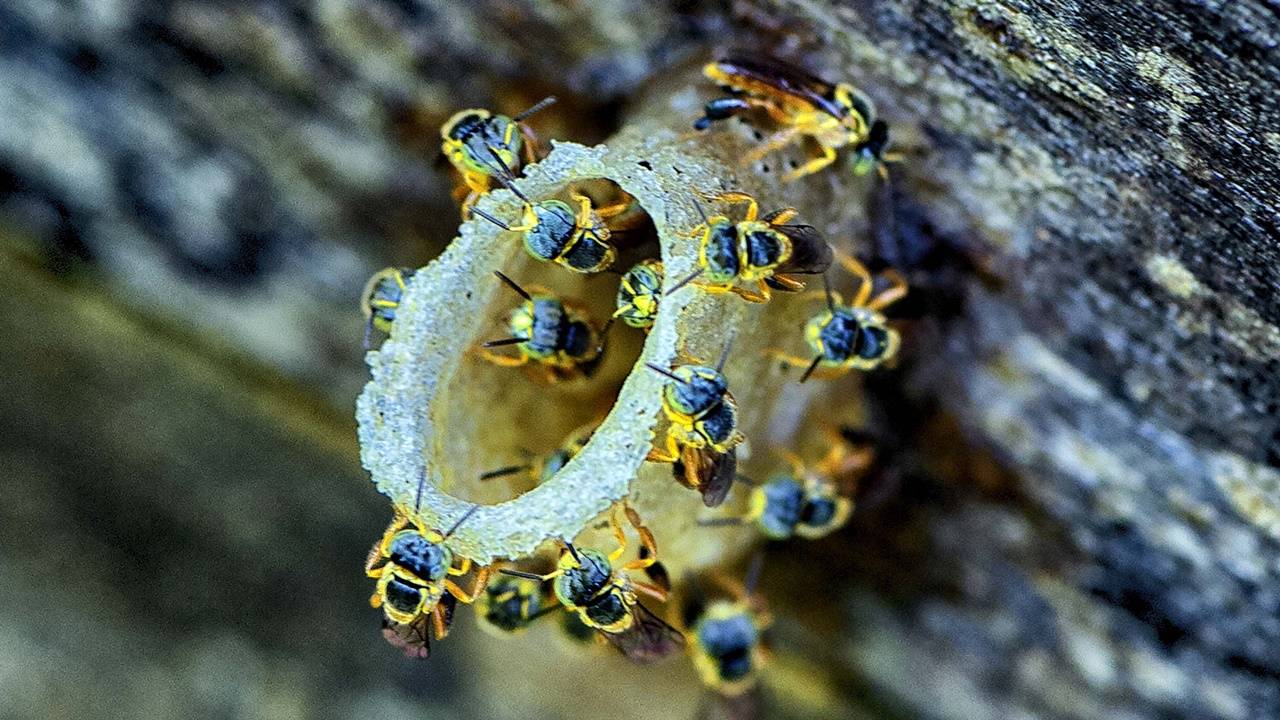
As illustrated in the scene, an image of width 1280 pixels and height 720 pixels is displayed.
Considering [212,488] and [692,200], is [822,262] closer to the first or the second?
[692,200]

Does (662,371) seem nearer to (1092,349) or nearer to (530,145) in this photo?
(530,145)

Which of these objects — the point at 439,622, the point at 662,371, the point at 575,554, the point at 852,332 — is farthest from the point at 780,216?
the point at 439,622

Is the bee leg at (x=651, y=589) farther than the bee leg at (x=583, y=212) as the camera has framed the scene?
Yes

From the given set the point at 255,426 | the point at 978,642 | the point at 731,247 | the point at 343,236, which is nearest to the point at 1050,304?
the point at 731,247

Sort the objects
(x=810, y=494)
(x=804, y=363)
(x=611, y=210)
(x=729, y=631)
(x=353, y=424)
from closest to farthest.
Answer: (x=611, y=210), (x=804, y=363), (x=810, y=494), (x=729, y=631), (x=353, y=424)

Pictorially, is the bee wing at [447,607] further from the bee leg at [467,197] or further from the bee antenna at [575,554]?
the bee leg at [467,197]

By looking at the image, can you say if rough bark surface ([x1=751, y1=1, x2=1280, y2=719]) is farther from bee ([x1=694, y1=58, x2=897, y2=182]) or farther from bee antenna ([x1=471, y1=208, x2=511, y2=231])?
bee antenna ([x1=471, y1=208, x2=511, y2=231])

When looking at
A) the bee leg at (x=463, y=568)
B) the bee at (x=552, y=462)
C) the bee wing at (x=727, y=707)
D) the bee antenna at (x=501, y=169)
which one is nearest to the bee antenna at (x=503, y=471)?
the bee at (x=552, y=462)
